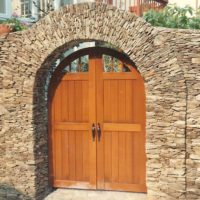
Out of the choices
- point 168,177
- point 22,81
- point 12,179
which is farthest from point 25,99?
point 168,177

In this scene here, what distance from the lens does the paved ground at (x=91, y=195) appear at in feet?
22.2

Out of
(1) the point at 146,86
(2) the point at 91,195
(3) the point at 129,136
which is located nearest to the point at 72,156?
(2) the point at 91,195

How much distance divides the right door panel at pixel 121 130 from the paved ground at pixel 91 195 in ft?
0.40

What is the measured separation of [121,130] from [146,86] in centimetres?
117

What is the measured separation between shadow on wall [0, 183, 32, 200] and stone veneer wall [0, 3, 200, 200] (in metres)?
0.02

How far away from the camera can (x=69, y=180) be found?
7.21m

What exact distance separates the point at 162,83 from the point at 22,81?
2.59 m

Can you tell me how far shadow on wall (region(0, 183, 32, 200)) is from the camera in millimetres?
6879

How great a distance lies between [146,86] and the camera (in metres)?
6.11

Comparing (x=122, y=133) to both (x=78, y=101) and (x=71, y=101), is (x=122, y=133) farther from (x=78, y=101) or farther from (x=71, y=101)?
A: (x=71, y=101)

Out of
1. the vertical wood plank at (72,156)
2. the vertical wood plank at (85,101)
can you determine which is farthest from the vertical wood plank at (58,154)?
the vertical wood plank at (85,101)

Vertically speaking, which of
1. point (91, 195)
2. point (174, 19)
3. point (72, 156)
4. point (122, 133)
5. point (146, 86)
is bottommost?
point (91, 195)

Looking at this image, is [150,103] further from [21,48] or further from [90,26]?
[21,48]

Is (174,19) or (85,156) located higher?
(174,19)
